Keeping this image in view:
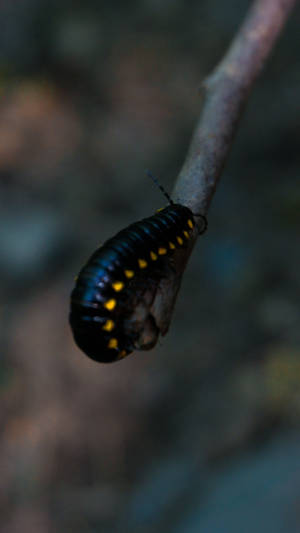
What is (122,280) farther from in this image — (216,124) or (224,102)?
(224,102)

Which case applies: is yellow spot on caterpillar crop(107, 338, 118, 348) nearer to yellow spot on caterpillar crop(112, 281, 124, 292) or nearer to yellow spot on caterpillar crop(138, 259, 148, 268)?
yellow spot on caterpillar crop(112, 281, 124, 292)

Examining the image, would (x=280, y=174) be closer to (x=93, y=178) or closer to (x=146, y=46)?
(x=93, y=178)

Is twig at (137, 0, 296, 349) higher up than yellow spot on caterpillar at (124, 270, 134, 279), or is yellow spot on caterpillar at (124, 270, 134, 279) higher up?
twig at (137, 0, 296, 349)

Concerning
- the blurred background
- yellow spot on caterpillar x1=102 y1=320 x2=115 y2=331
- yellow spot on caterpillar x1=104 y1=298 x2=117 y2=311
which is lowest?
yellow spot on caterpillar x1=102 y1=320 x2=115 y2=331

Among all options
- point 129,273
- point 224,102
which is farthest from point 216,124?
point 129,273

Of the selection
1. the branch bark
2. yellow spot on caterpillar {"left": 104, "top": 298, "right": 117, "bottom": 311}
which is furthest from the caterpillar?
the branch bark
